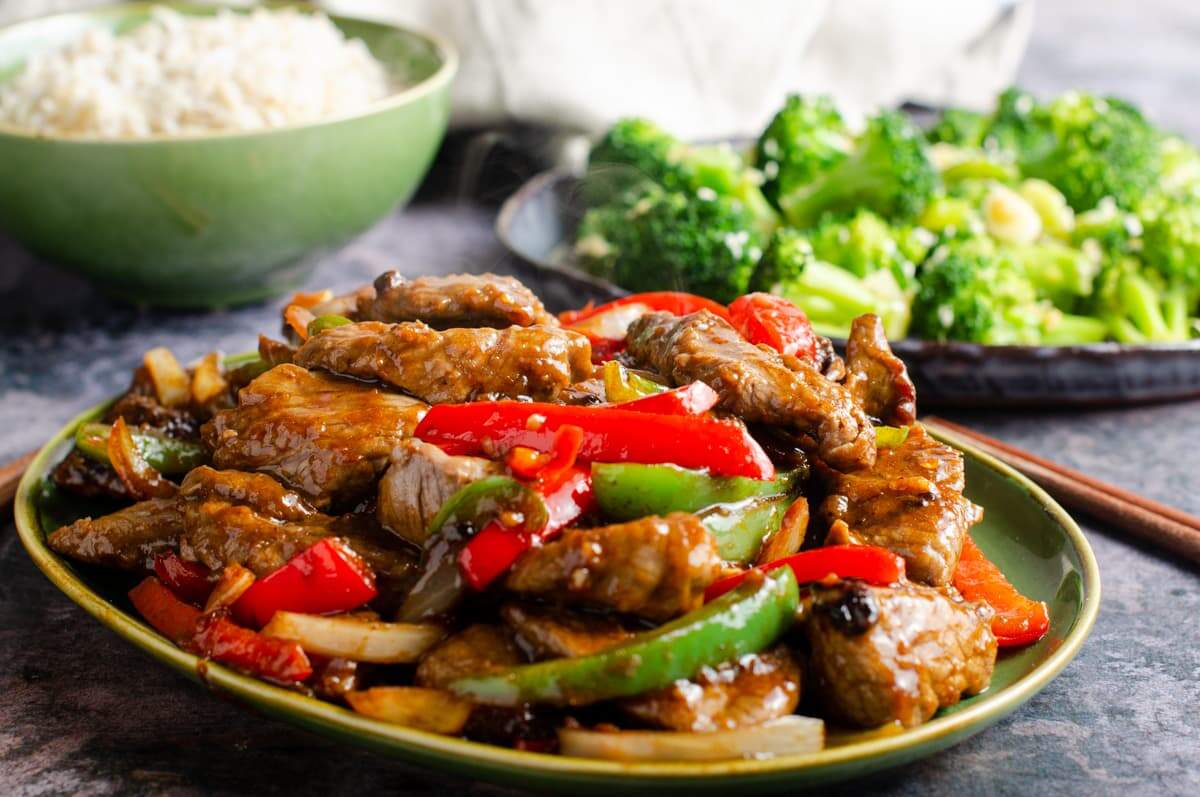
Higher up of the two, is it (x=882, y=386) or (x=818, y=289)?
(x=882, y=386)

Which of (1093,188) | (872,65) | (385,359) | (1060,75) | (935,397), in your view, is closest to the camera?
(385,359)

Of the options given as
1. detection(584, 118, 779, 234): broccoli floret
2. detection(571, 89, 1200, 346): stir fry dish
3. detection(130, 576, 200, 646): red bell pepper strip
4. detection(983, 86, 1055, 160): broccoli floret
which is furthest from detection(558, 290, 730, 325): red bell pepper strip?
detection(983, 86, 1055, 160): broccoli floret

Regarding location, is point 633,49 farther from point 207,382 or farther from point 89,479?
point 89,479

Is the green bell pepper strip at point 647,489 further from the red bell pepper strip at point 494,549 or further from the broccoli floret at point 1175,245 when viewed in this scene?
the broccoli floret at point 1175,245

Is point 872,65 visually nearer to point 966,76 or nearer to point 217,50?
point 966,76

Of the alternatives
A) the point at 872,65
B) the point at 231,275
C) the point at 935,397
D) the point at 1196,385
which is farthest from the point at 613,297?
the point at 872,65

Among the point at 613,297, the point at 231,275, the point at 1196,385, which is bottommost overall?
the point at 231,275

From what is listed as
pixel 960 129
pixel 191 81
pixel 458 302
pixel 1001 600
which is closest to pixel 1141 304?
pixel 960 129
